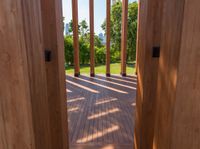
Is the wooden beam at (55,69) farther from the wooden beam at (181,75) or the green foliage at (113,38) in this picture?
the green foliage at (113,38)

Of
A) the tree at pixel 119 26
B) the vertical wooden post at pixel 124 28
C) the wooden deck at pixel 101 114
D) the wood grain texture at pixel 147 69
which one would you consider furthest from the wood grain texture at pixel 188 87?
the tree at pixel 119 26

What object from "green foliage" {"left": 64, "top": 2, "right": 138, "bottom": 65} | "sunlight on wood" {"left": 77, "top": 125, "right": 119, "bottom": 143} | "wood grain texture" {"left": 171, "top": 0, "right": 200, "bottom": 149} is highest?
"green foliage" {"left": 64, "top": 2, "right": 138, "bottom": 65}

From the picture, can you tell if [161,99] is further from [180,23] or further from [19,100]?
[19,100]

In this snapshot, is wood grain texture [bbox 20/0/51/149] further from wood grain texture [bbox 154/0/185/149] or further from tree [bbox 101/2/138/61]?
tree [bbox 101/2/138/61]

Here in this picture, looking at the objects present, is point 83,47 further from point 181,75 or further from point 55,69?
point 181,75

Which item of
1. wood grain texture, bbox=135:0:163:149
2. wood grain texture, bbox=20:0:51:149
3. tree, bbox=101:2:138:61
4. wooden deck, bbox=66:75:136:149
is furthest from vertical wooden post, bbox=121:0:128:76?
wood grain texture, bbox=20:0:51:149

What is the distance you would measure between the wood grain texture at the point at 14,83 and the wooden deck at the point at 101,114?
50.7 inches

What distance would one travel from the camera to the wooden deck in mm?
2270

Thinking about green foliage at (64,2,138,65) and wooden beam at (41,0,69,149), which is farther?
green foliage at (64,2,138,65)

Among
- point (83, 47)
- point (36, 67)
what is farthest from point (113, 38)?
point (36, 67)

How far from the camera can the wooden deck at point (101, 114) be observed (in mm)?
2270

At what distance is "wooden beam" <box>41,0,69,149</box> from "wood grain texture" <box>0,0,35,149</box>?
47 centimetres

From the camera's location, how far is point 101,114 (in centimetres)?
302

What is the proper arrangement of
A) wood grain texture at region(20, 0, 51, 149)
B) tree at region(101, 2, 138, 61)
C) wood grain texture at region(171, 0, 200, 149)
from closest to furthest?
wood grain texture at region(171, 0, 200, 149) → wood grain texture at region(20, 0, 51, 149) → tree at region(101, 2, 138, 61)
